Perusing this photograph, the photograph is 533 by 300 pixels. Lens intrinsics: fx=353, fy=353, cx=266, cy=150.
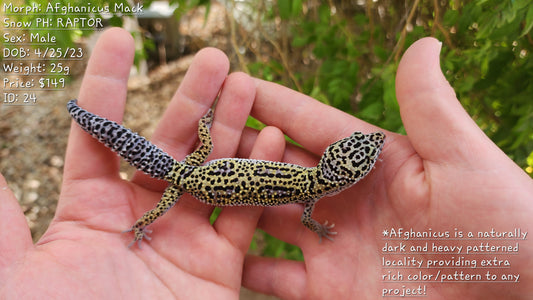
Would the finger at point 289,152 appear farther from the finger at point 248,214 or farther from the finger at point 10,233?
the finger at point 10,233

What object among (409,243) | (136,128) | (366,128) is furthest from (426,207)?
(136,128)

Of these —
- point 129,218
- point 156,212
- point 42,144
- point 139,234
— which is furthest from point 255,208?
point 42,144

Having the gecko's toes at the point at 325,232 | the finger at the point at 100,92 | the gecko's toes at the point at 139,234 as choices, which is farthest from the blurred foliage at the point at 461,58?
the gecko's toes at the point at 139,234

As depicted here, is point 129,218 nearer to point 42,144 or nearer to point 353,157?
point 353,157

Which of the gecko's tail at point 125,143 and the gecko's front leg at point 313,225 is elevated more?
the gecko's tail at point 125,143

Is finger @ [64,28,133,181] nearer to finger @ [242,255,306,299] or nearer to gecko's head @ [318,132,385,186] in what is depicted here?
finger @ [242,255,306,299]

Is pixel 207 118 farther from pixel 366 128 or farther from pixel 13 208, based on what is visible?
pixel 13 208

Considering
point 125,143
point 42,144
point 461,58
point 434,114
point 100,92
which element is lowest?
point 125,143
